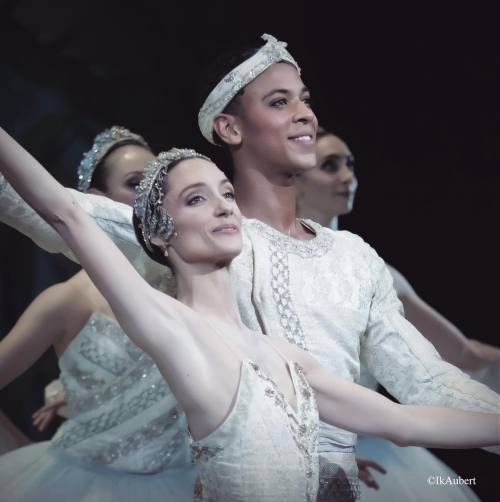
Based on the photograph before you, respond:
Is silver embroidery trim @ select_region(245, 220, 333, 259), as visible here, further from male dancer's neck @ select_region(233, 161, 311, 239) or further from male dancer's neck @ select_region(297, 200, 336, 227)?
male dancer's neck @ select_region(297, 200, 336, 227)

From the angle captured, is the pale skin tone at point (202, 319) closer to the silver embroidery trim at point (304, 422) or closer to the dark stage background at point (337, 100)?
the silver embroidery trim at point (304, 422)

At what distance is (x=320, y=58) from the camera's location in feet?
8.37

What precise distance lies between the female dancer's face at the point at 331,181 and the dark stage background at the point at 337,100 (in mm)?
67

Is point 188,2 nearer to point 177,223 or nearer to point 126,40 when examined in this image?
point 126,40

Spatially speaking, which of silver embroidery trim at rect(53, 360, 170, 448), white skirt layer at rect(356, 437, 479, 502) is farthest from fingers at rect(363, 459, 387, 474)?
silver embroidery trim at rect(53, 360, 170, 448)

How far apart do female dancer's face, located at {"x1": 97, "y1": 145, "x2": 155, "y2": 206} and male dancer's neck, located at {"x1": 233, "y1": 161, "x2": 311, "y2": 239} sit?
2.10 feet

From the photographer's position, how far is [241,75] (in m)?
1.89

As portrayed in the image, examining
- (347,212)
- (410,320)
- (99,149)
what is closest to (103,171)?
(99,149)

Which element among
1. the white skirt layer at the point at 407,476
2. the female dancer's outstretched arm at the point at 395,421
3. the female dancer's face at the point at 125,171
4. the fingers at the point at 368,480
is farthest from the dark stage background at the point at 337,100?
the female dancer's outstretched arm at the point at 395,421

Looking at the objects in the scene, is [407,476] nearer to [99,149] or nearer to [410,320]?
[410,320]

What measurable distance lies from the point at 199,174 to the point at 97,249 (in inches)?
12.2

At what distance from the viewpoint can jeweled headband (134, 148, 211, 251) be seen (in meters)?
1.58

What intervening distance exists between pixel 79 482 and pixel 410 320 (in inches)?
52.8

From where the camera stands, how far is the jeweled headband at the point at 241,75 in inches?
74.4
